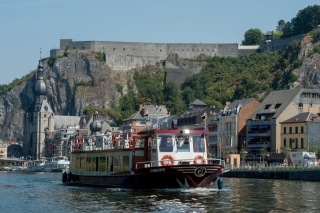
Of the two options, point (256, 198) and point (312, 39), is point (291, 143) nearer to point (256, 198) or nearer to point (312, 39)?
point (256, 198)

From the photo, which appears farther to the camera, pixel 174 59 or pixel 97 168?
pixel 174 59

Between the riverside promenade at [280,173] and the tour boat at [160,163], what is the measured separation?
67.4 feet

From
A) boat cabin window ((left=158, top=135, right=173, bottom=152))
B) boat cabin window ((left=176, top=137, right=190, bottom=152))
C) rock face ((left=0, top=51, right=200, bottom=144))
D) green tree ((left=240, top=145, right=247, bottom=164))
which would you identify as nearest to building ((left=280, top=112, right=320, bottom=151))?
green tree ((left=240, top=145, right=247, bottom=164))

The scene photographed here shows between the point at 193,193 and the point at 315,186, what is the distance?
50.8ft

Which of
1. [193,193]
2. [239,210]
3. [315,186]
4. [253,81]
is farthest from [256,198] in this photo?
[253,81]

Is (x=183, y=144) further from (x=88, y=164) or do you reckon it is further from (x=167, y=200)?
(x=88, y=164)

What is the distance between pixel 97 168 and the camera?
64.0 meters

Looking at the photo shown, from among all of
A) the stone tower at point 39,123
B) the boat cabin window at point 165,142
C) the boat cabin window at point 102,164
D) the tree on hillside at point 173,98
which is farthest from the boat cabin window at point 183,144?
the stone tower at point 39,123

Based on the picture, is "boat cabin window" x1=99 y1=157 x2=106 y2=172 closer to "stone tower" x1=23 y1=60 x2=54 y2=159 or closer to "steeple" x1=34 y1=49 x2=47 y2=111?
"stone tower" x1=23 y1=60 x2=54 y2=159

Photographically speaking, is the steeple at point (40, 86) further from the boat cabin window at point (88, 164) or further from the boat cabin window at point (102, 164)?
the boat cabin window at point (102, 164)

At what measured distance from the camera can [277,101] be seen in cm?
10719

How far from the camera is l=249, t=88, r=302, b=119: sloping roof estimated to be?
10425 centimetres

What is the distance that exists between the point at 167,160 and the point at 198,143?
2911 millimetres

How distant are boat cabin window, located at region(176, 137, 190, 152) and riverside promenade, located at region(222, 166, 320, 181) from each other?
2177cm
